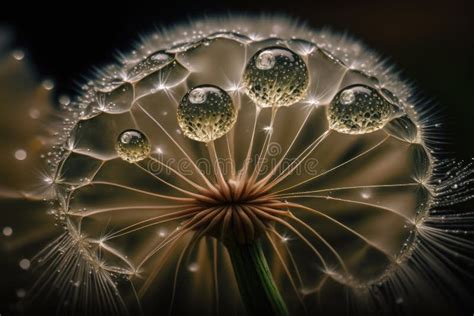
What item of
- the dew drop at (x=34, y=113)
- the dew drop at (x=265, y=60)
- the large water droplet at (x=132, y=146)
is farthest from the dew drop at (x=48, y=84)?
the dew drop at (x=265, y=60)

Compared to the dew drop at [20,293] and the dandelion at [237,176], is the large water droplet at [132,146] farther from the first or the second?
the dew drop at [20,293]

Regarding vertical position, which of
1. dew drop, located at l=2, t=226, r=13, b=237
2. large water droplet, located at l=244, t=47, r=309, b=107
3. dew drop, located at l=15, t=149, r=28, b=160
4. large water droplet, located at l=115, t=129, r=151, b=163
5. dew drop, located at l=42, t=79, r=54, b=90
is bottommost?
large water droplet, located at l=244, t=47, r=309, b=107

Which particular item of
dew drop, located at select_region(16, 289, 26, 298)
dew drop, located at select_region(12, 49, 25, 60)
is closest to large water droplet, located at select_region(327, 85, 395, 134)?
dew drop, located at select_region(16, 289, 26, 298)

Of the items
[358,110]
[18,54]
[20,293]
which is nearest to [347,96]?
[358,110]

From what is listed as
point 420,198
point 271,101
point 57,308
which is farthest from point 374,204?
point 57,308

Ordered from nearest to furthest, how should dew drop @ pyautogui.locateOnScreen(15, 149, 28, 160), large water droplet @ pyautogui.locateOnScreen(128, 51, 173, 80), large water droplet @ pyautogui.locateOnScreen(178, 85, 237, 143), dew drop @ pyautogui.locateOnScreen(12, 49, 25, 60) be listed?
large water droplet @ pyautogui.locateOnScreen(178, 85, 237, 143) → large water droplet @ pyautogui.locateOnScreen(128, 51, 173, 80) → dew drop @ pyautogui.locateOnScreen(15, 149, 28, 160) → dew drop @ pyautogui.locateOnScreen(12, 49, 25, 60)

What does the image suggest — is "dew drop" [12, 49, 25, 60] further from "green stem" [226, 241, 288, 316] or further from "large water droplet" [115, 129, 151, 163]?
"green stem" [226, 241, 288, 316]
